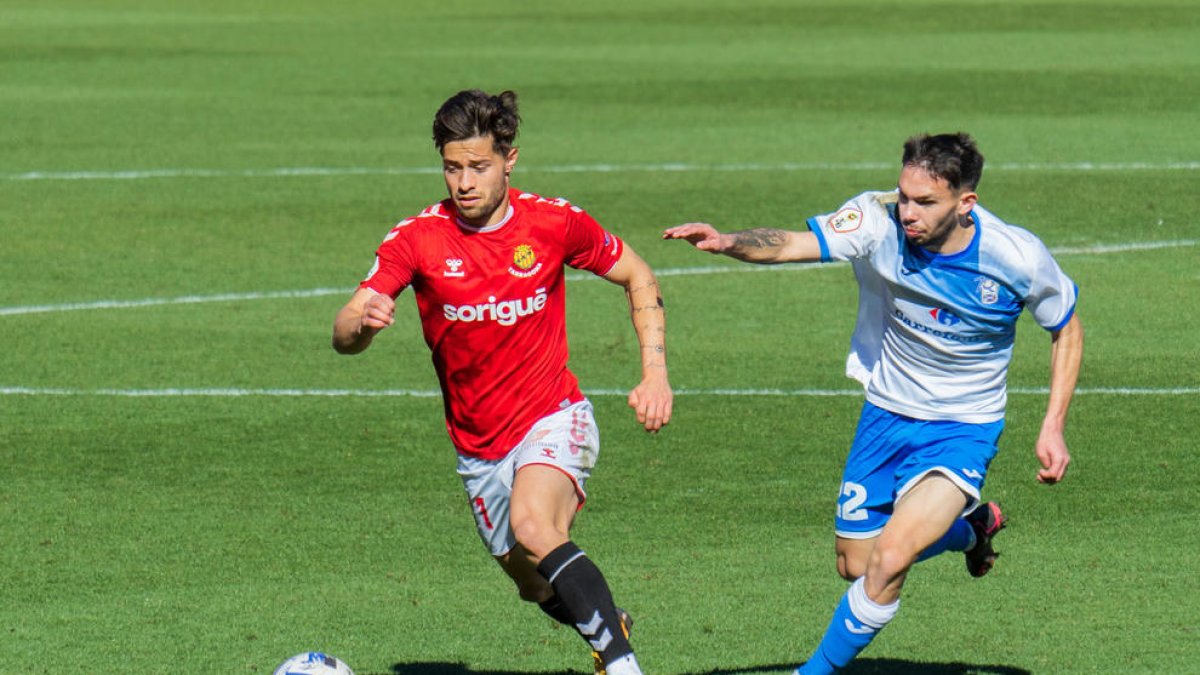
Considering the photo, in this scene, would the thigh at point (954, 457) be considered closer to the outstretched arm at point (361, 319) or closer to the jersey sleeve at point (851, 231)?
the jersey sleeve at point (851, 231)

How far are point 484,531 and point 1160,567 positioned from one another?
10.1 ft

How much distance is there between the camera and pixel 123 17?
34.4 meters

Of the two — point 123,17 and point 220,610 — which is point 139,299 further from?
point 123,17

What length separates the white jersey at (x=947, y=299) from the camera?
23.7 feet

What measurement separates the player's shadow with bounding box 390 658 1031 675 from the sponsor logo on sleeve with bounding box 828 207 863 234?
5.45ft

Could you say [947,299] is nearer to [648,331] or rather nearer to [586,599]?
[648,331]

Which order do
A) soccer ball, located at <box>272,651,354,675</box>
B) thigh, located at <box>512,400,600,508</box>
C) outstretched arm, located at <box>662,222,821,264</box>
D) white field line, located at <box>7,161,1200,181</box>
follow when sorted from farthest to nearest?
white field line, located at <box>7,161,1200,181</box>, outstretched arm, located at <box>662,222,821,264</box>, thigh, located at <box>512,400,600,508</box>, soccer ball, located at <box>272,651,354,675</box>

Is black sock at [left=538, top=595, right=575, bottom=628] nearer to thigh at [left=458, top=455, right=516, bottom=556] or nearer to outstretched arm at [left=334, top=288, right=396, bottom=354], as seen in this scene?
thigh at [left=458, top=455, right=516, bottom=556]

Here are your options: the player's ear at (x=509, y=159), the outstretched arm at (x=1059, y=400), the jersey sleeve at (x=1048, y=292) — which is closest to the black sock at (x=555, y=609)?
the player's ear at (x=509, y=159)

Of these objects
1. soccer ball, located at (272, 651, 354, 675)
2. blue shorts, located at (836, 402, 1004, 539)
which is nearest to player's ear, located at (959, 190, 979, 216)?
blue shorts, located at (836, 402, 1004, 539)

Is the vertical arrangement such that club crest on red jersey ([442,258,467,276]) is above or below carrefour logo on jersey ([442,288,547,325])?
above

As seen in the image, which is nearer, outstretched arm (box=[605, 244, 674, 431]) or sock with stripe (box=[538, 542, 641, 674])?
sock with stripe (box=[538, 542, 641, 674])

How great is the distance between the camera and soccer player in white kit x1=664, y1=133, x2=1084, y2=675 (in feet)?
22.9

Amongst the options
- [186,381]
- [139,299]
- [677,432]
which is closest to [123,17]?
[139,299]
